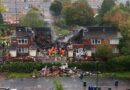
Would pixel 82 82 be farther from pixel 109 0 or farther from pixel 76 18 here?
pixel 109 0

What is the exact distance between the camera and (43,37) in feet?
144

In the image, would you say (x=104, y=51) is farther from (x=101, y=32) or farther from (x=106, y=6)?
(x=106, y=6)

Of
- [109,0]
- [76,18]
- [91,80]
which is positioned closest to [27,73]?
[91,80]

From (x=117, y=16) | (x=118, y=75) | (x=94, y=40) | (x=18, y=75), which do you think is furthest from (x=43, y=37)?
(x=118, y=75)

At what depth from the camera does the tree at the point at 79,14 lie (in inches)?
1933

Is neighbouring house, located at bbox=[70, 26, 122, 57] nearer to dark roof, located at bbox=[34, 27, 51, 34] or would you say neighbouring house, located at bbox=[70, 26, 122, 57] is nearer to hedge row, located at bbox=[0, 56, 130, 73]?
hedge row, located at bbox=[0, 56, 130, 73]

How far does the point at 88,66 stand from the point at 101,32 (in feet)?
13.5

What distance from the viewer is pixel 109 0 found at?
53656 mm

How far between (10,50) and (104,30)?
766 centimetres

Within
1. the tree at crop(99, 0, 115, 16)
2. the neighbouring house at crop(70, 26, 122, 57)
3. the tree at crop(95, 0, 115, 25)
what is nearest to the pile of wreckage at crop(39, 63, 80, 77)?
the neighbouring house at crop(70, 26, 122, 57)

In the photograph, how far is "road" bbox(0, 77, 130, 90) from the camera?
3478 centimetres

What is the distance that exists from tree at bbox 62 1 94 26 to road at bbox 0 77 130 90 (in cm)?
1314

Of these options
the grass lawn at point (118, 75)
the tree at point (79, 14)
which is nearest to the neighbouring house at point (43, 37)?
the tree at point (79, 14)

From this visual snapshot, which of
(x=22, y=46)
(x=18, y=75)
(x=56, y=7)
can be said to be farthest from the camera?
(x=56, y=7)
